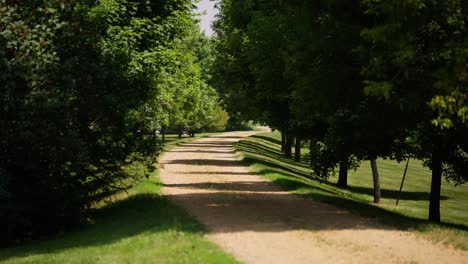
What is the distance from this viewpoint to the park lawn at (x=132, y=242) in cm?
1122

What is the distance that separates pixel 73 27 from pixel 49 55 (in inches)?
57.8

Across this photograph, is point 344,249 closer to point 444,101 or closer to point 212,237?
point 212,237

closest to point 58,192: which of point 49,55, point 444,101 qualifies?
point 49,55

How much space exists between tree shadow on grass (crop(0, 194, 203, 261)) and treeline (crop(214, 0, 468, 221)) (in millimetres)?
5281

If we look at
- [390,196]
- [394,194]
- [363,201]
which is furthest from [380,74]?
[394,194]

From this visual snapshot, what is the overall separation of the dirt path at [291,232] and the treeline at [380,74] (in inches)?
109

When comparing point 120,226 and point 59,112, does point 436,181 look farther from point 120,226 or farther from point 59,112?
point 59,112

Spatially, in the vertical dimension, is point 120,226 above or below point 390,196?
above

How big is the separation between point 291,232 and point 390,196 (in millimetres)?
25546

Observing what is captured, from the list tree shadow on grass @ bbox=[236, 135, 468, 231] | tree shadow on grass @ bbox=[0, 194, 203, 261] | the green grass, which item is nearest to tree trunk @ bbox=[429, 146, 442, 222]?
the green grass

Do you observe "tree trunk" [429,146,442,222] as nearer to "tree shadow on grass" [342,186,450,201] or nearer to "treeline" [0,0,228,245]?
"treeline" [0,0,228,245]

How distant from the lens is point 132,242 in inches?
501

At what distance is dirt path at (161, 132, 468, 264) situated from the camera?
37.3 feet

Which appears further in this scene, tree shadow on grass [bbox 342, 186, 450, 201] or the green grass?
tree shadow on grass [bbox 342, 186, 450, 201]
